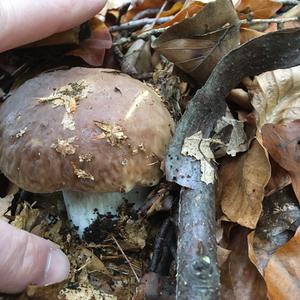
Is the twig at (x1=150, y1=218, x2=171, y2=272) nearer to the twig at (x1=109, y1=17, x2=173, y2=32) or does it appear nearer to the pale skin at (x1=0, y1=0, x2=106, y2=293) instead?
the pale skin at (x1=0, y1=0, x2=106, y2=293)

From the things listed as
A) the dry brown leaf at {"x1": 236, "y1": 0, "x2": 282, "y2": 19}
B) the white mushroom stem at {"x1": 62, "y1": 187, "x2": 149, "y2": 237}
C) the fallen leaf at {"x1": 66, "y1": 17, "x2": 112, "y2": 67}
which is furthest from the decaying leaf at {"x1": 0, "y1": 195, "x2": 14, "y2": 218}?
the dry brown leaf at {"x1": 236, "y1": 0, "x2": 282, "y2": 19}

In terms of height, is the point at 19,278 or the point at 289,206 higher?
the point at 19,278

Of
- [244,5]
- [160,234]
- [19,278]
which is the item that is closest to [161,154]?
[160,234]

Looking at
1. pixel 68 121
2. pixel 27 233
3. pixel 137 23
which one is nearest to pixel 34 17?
pixel 68 121

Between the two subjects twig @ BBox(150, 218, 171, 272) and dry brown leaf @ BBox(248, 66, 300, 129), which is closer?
twig @ BBox(150, 218, 171, 272)

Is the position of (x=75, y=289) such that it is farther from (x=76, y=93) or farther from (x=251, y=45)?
(x=251, y=45)

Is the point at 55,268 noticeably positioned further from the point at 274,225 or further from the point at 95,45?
the point at 95,45
